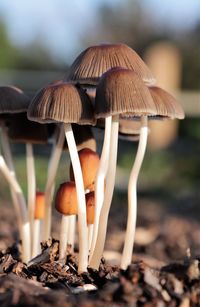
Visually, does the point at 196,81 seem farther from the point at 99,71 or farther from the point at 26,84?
the point at 99,71

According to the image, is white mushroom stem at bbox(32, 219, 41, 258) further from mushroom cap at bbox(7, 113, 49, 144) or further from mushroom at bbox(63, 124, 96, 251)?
mushroom cap at bbox(7, 113, 49, 144)

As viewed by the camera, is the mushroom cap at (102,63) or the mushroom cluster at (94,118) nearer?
the mushroom cluster at (94,118)

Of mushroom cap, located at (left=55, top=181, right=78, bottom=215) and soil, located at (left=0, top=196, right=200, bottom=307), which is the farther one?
mushroom cap, located at (left=55, top=181, right=78, bottom=215)

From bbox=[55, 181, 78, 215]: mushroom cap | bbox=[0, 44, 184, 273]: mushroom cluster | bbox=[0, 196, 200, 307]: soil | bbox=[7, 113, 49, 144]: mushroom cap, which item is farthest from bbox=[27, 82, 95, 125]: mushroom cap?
bbox=[0, 196, 200, 307]: soil

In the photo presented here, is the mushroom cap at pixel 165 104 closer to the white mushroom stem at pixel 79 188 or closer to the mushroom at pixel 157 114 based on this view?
the mushroom at pixel 157 114

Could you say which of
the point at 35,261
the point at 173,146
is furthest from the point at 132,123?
the point at 173,146

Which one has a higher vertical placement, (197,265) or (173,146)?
(197,265)

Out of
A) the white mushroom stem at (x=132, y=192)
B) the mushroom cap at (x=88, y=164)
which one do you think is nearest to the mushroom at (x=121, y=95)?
the white mushroom stem at (x=132, y=192)
